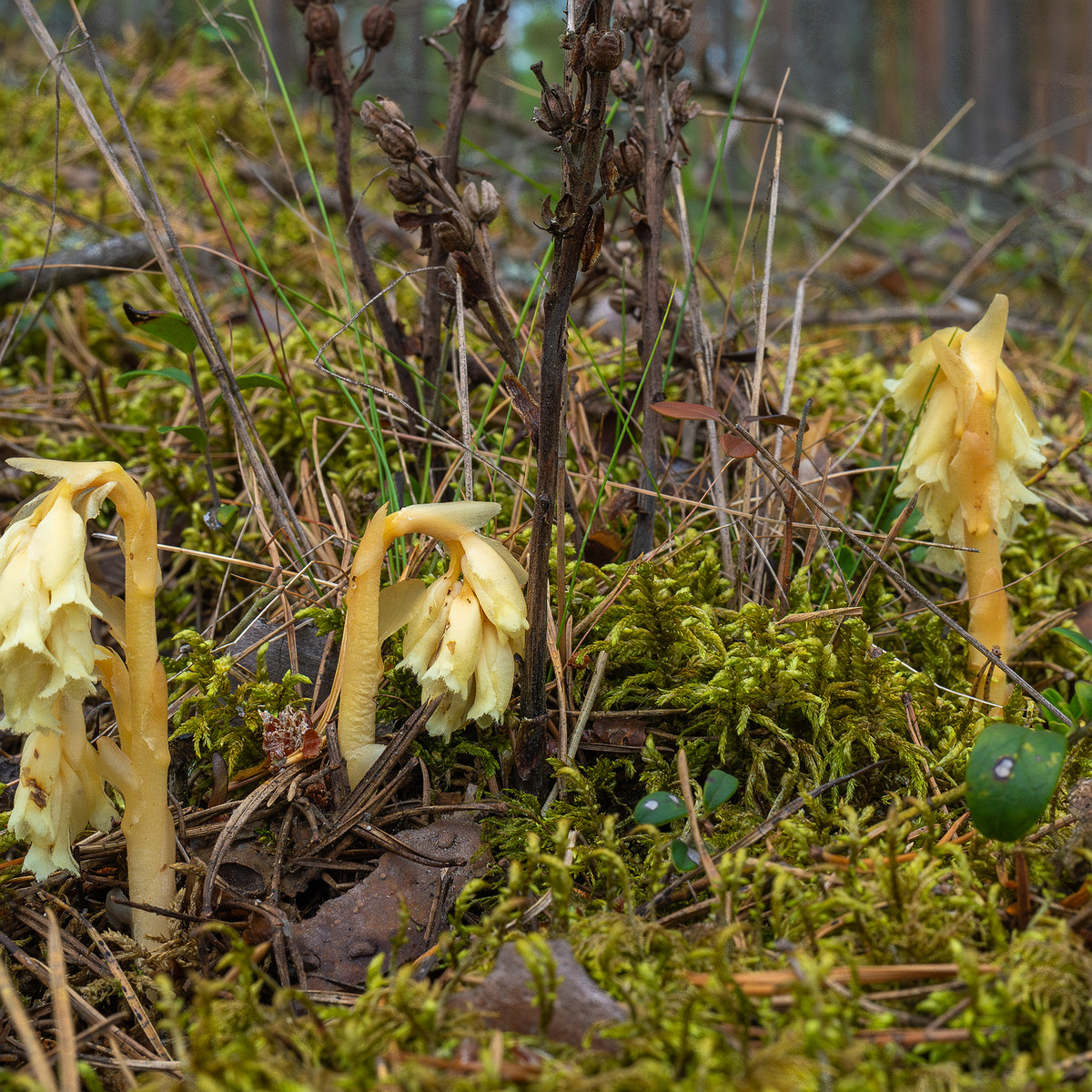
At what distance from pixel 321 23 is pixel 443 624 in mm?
1412

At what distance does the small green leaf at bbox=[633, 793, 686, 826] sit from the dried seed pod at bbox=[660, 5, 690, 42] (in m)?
1.55

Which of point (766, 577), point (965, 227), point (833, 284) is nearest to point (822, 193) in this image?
point (965, 227)

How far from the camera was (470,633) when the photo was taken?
1.27 meters

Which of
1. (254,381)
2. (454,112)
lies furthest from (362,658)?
(454,112)

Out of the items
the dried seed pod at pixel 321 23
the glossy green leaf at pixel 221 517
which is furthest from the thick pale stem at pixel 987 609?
the dried seed pod at pixel 321 23

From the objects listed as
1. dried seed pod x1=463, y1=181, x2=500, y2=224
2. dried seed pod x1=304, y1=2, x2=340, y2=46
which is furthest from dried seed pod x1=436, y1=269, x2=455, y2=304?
dried seed pod x1=304, y1=2, x2=340, y2=46

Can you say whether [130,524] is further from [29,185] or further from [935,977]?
[29,185]

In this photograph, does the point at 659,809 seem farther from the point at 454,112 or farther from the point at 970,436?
the point at 454,112

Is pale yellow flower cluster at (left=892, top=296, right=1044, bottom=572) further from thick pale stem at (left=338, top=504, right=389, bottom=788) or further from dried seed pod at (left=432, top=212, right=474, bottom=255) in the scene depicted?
thick pale stem at (left=338, top=504, right=389, bottom=788)

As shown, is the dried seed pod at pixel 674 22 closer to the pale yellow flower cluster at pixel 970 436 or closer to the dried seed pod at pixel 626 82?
the dried seed pod at pixel 626 82

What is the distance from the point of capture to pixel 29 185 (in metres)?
3.63

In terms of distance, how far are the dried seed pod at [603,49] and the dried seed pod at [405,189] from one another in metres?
0.54

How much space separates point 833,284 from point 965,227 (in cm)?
137

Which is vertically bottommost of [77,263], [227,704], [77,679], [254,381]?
[227,704]
